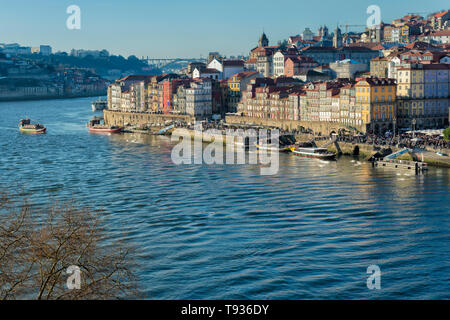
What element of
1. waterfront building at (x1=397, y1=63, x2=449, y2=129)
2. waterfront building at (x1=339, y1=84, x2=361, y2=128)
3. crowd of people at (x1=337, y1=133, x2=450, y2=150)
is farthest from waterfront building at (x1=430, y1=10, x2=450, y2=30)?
crowd of people at (x1=337, y1=133, x2=450, y2=150)

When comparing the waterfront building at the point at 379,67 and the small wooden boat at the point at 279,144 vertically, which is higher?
the waterfront building at the point at 379,67

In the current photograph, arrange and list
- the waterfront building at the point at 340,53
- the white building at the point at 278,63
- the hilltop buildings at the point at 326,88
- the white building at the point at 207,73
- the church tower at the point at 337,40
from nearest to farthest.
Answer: the hilltop buildings at the point at 326,88 < the white building at the point at 278,63 < the white building at the point at 207,73 < the waterfront building at the point at 340,53 < the church tower at the point at 337,40

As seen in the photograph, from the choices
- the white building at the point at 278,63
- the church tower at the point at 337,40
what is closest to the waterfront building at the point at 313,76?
the white building at the point at 278,63

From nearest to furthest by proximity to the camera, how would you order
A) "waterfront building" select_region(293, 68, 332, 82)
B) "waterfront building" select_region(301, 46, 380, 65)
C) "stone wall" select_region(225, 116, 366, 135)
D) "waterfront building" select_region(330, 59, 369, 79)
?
"stone wall" select_region(225, 116, 366, 135), "waterfront building" select_region(293, 68, 332, 82), "waterfront building" select_region(330, 59, 369, 79), "waterfront building" select_region(301, 46, 380, 65)

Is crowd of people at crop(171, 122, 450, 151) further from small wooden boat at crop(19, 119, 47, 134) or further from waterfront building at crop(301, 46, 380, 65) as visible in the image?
waterfront building at crop(301, 46, 380, 65)

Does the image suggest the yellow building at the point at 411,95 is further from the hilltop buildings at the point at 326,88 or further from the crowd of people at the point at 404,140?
the crowd of people at the point at 404,140
